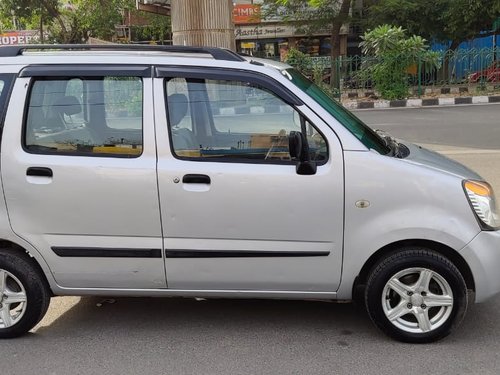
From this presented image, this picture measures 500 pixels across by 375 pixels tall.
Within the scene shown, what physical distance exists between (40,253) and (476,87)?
61.4ft

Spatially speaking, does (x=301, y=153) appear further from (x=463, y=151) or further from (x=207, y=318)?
(x=463, y=151)

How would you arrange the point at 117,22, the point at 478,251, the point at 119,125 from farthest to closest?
the point at 117,22, the point at 119,125, the point at 478,251

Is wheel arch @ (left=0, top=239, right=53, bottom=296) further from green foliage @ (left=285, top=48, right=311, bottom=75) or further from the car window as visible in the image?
green foliage @ (left=285, top=48, right=311, bottom=75)

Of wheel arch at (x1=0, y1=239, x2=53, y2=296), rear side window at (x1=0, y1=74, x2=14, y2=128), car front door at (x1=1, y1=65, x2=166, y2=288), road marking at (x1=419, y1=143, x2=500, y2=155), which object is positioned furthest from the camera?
road marking at (x1=419, y1=143, x2=500, y2=155)

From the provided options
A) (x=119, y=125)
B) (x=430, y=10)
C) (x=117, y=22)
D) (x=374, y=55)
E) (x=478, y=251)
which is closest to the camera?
(x=478, y=251)

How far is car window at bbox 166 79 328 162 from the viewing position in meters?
3.42

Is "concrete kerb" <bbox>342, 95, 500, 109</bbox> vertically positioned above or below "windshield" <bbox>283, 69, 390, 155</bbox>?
below

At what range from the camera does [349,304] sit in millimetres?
4105

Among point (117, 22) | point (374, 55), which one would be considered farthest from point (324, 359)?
point (117, 22)

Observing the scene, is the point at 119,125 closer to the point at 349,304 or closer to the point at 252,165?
the point at 252,165

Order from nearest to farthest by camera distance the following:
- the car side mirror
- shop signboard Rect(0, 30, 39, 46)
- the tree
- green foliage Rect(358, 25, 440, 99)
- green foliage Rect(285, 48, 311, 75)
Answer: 1. the car side mirror
2. green foliage Rect(358, 25, 440, 99)
3. green foliage Rect(285, 48, 311, 75)
4. the tree
5. shop signboard Rect(0, 30, 39, 46)

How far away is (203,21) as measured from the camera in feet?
36.8

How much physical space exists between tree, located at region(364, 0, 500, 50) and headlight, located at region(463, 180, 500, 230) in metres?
20.1

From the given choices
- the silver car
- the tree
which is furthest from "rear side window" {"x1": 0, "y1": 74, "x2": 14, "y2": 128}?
the tree
